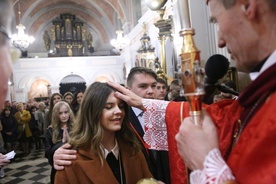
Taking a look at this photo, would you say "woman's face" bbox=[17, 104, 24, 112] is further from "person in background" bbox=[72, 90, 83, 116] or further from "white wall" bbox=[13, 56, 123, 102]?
"white wall" bbox=[13, 56, 123, 102]

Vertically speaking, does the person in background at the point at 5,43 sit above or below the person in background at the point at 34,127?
above

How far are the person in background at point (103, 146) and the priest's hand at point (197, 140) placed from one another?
0.83 m

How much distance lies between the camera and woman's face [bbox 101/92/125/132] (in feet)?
6.19

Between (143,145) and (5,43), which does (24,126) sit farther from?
(5,43)

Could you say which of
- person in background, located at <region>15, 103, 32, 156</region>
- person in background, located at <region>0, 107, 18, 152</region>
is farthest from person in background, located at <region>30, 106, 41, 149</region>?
person in background, located at <region>0, 107, 18, 152</region>

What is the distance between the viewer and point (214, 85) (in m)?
1.40

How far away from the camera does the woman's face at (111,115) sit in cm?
189

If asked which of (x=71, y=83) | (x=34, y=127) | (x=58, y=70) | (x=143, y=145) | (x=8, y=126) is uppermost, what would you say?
(x=58, y=70)

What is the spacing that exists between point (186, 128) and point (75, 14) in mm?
23372

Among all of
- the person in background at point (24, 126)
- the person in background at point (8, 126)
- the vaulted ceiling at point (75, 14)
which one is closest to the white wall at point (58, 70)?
the vaulted ceiling at point (75, 14)

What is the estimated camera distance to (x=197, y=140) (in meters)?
1.01

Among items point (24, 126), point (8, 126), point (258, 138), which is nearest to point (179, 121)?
point (258, 138)

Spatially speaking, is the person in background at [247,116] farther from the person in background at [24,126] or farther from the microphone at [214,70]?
the person in background at [24,126]

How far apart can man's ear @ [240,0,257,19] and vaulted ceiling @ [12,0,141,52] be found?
1774 centimetres
